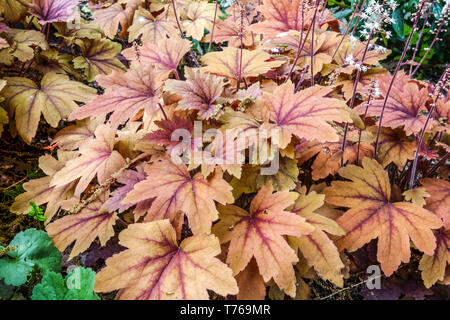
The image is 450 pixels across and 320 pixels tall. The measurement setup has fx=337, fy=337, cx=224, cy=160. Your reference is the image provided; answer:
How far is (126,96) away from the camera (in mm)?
1270

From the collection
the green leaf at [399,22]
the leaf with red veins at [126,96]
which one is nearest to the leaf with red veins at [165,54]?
the leaf with red veins at [126,96]

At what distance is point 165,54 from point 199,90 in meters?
0.43

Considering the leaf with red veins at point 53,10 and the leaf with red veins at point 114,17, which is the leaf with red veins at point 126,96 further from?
the leaf with red veins at point 114,17

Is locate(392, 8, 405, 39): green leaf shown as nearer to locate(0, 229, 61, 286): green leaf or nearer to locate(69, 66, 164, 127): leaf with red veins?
locate(69, 66, 164, 127): leaf with red veins

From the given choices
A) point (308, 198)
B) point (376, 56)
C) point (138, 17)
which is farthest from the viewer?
point (138, 17)

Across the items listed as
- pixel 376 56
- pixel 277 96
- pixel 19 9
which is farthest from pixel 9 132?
pixel 376 56

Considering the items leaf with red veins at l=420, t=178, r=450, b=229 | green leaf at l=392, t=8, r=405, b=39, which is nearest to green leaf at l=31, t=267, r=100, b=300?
leaf with red veins at l=420, t=178, r=450, b=229

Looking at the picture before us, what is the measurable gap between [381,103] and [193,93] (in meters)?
0.79

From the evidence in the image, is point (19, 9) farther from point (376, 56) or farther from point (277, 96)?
point (376, 56)

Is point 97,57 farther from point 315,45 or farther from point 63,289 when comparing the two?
point 63,289

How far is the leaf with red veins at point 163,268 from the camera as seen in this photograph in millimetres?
981

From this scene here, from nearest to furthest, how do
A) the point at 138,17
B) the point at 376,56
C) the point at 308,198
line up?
the point at 308,198 < the point at 376,56 < the point at 138,17
